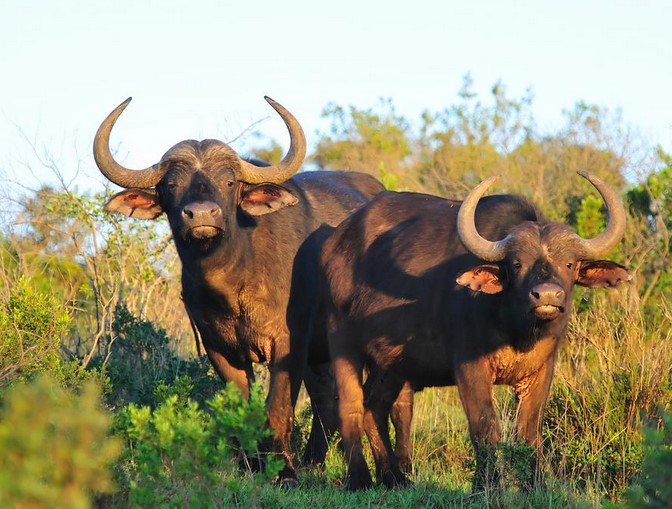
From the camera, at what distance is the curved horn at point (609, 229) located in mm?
8078

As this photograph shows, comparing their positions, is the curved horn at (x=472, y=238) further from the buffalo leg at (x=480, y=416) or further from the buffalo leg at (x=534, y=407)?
the buffalo leg at (x=534, y=407)

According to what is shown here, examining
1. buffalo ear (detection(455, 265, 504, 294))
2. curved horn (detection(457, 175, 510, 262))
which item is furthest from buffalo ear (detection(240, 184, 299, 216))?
buffalo ear (detection(455, 265, 504, 294))

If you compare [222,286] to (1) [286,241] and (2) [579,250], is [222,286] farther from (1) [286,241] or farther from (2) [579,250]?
(2) [579,250]

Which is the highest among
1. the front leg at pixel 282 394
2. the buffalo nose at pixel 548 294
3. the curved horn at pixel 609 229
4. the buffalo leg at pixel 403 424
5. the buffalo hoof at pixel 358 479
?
the curved horn at pixel 609 229

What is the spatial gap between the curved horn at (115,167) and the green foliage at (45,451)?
16.1 ft

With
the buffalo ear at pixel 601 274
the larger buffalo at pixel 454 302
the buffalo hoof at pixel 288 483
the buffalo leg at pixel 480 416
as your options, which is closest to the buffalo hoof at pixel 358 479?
the larger buffalo at pixel 454 302

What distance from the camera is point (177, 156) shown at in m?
9.47

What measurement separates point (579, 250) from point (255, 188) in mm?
2857

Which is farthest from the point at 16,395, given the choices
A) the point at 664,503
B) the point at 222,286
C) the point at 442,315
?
the point at 222,286

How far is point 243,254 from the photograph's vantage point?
9.73 m

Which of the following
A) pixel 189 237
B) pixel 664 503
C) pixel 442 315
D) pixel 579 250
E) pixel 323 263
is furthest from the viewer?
pixel 323 263

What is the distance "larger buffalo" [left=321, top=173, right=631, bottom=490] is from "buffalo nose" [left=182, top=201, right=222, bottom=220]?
3.99ft

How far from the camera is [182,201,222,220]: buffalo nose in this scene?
29.0ft

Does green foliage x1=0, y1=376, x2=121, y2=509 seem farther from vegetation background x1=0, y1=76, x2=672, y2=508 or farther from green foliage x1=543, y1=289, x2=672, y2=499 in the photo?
green foliage x1=543, y1=289, x2=672, y2=499
